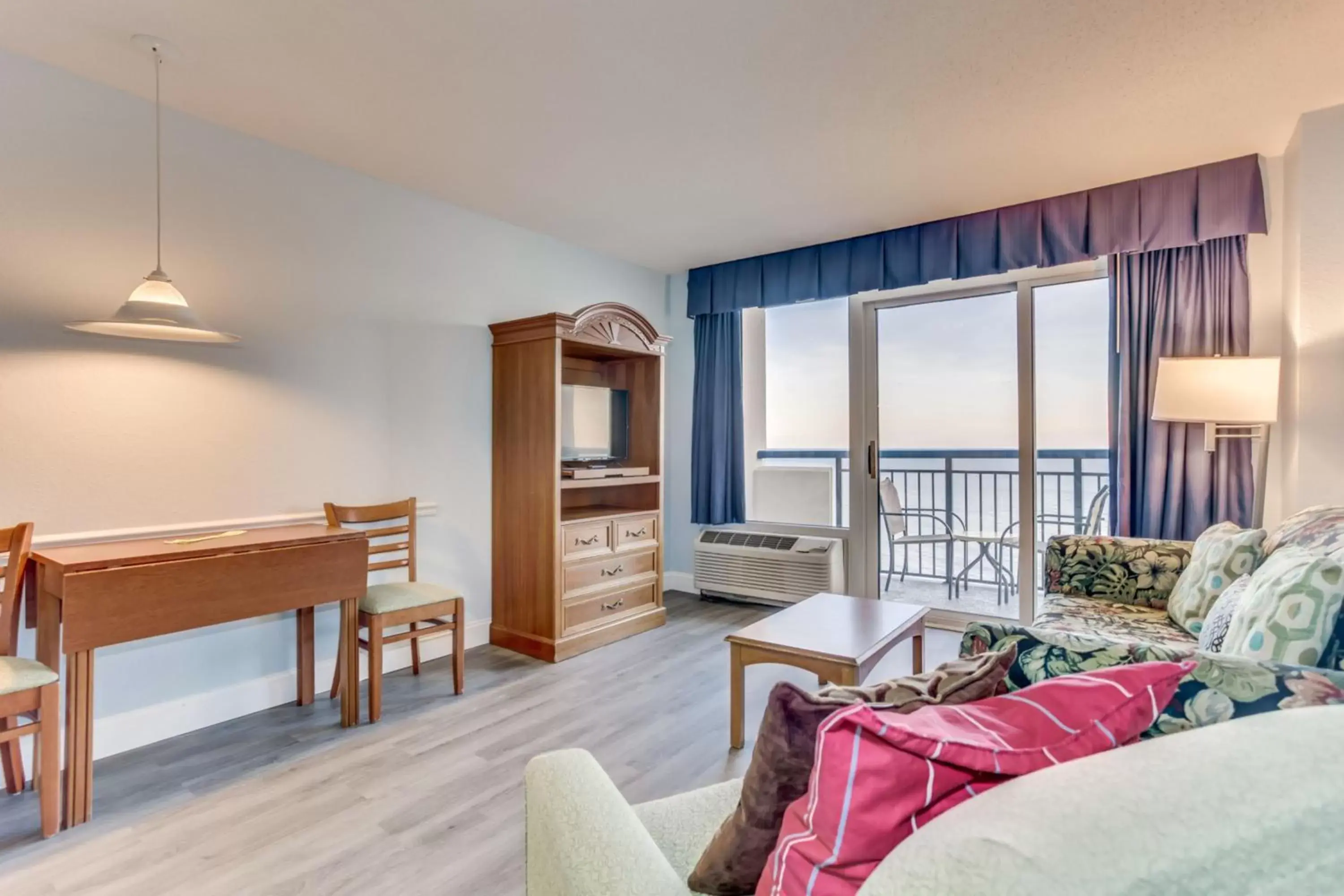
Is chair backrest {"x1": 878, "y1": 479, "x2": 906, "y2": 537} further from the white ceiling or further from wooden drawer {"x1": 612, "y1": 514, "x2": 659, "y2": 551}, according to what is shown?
the white ceiling

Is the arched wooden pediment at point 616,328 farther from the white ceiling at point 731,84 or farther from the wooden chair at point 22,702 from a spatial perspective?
the wooden chair at point 22,702

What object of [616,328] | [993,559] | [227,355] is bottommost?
[993,559]

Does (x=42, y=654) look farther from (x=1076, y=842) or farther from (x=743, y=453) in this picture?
(x=743, y=453)

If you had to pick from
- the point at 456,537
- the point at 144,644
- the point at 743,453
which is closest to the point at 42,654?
the point at 144,644

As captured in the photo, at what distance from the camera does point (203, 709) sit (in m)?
2.54

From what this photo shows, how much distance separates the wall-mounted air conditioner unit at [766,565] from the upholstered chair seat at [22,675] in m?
3.46

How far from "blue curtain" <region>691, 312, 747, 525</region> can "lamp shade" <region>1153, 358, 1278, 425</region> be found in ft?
8.14

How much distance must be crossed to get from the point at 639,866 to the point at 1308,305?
3.32 meters

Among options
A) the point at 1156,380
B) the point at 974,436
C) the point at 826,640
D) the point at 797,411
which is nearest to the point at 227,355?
the point at 826,640

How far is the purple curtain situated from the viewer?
2.98 meters

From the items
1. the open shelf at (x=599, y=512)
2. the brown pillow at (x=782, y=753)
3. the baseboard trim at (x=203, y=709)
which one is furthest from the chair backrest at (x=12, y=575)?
the brown pillow at (x=782, y=753)

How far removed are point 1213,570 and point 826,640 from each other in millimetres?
1342

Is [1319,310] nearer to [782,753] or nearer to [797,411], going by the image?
[797,411]

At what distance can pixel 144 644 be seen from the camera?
94.7 inches
